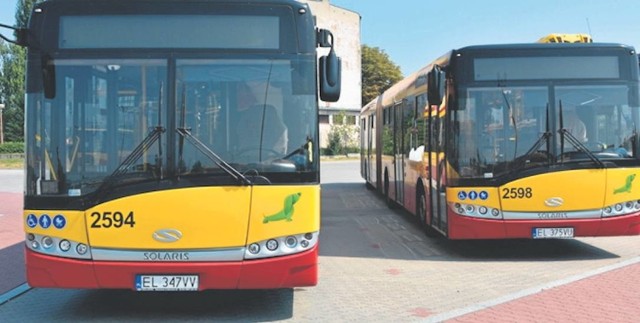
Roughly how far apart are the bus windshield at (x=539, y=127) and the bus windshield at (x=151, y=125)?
409cm

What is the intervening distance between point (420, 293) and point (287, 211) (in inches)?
92.7

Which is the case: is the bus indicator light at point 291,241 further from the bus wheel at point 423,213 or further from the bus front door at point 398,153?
the bus front door at point 398,153

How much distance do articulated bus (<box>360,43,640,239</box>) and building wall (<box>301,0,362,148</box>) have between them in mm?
64236

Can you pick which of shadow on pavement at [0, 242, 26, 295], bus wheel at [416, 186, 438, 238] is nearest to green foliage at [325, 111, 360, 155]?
bus wheel at [416, 186, 438, 238]

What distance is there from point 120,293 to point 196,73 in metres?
3.13

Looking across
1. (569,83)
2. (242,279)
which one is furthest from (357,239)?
(242,279)

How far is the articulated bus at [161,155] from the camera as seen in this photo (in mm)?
6031

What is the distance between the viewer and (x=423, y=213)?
1203 centimetres

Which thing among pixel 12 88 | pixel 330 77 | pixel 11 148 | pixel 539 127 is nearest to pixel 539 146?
pixel 539 127

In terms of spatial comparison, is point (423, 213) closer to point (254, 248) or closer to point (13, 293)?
point (254, 248)

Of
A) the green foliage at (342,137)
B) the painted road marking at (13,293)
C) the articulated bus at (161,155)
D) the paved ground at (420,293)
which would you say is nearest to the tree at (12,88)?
the green foliage at (342,137)

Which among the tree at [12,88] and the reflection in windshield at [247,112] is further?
the tree at [12,88]

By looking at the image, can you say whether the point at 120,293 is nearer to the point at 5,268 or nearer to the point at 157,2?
the point at 5,268

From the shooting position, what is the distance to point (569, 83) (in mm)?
9562
